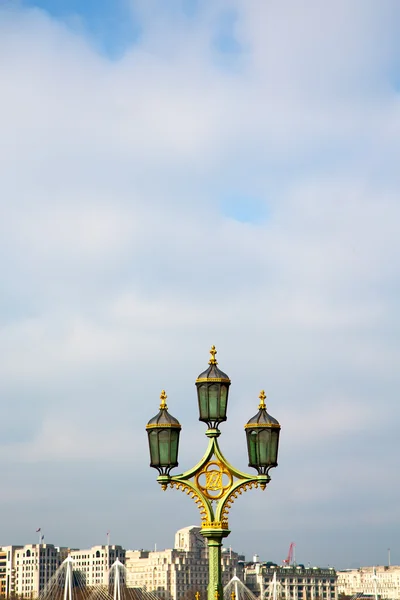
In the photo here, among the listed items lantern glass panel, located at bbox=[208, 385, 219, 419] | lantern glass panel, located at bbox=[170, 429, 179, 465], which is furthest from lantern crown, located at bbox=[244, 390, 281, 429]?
lantern glass panel, located at bbox=[170, 429, 179, 465]

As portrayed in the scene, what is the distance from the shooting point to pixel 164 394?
59.3ft

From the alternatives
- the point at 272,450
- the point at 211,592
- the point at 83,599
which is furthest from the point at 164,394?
the point at 83,599

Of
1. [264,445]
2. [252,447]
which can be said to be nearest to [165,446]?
[252,447]

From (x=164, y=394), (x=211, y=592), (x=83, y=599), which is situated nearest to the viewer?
(x=211, y=592)

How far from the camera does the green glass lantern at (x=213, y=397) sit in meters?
17.6

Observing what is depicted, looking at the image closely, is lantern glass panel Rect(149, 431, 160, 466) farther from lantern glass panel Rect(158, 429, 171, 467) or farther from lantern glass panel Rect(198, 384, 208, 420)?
lantern glass panel Rect(198, 384, 208, 420)

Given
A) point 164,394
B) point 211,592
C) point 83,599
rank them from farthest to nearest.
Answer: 1. point 83,599
2. point 164,394
3. point 211,592

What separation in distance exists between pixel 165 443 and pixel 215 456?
0.75 m

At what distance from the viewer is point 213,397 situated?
17641 mm

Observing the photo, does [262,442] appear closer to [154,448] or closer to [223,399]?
[223,399]

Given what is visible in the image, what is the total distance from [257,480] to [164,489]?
140cm

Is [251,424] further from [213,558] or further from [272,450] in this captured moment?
[213,558]

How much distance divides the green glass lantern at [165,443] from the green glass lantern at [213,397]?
0.46 meters

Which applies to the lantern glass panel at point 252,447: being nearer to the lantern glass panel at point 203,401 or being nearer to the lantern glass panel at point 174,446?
the lantern glass panel at point 203,401
